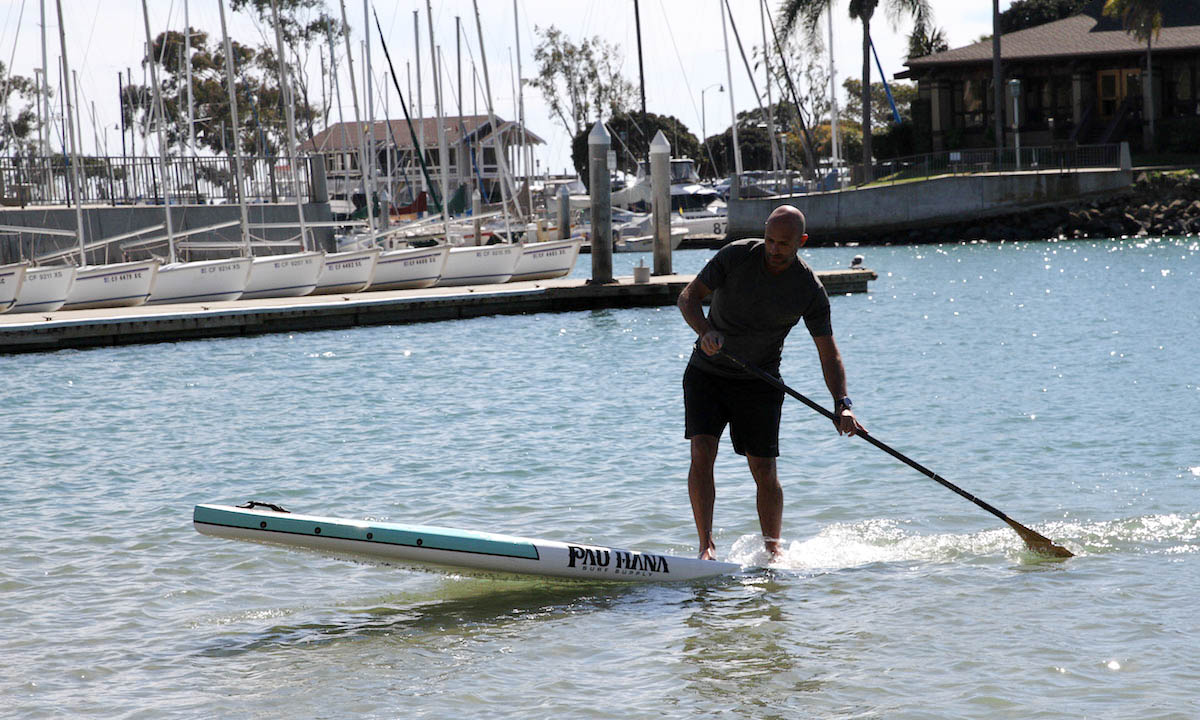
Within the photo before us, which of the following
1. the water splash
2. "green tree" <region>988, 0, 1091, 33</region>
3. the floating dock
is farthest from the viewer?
"green tree" <region>988, 0, 1091, 33</region>

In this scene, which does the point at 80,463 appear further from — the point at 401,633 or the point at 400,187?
the point at 400,187

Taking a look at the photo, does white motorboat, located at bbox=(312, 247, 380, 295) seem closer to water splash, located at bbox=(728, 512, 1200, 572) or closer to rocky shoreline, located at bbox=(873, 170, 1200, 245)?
water splash, located at bbox=(728, 512, 1200, 572)

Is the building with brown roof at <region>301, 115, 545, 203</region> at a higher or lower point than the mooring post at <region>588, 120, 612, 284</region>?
higher

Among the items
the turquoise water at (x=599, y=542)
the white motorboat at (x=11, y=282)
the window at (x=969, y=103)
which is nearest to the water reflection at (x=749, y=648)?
the turquoise water at (x=599, y=542)

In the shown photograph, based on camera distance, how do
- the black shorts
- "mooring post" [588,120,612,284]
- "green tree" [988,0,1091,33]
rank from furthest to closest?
"green tree" [988,0,1091,33]
"mooring post" [588,120,612,284]
the black shorts

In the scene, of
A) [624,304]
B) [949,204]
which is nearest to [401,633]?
[624,304]

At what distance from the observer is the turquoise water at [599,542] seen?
5707mm

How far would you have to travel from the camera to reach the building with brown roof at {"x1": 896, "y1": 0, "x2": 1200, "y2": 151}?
52.2 metres

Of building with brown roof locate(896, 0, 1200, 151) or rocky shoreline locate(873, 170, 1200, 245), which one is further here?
building with brown roof locate(896, 0, 1200, 151)

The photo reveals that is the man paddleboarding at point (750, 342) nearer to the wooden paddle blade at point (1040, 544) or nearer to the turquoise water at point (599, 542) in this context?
the turquoise water at point (599, 542)

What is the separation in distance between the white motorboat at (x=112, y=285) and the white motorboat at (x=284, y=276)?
6.09ft

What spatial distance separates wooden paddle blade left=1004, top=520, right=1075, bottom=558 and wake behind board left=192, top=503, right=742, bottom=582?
1716 mm

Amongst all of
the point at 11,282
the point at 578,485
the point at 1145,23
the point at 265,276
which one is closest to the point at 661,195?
the point at 265,276

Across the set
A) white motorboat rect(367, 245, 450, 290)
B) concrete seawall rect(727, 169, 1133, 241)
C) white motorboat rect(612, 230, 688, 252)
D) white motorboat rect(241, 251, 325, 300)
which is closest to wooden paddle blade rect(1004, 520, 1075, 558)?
white motorboat rect(241, 251, 325, 300)
